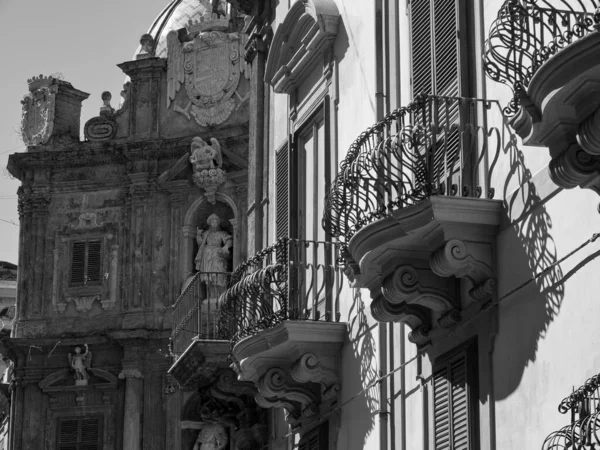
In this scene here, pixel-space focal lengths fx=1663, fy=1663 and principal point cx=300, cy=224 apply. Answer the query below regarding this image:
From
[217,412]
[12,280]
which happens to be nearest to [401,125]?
[217,412]

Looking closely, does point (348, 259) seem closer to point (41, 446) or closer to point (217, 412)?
point (217, 412)

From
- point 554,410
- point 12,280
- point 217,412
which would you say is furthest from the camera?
point 12,280

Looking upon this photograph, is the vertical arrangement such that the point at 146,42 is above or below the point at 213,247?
above

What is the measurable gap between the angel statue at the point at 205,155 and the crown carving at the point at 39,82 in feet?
13.9

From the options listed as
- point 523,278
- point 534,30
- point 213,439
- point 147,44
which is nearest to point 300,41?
point 523,278

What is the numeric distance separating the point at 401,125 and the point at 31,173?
2271 centimetres

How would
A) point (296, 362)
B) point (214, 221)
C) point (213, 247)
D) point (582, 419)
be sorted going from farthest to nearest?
point (214, 221) < point (213, 247) < point (296, 362) < point (582, 419)

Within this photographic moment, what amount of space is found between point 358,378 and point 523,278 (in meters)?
3.56

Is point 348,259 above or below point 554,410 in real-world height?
above

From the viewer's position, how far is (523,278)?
10.8 meters

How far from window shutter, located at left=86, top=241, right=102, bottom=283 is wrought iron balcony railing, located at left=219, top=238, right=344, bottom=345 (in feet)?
59.2

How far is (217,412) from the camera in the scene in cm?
1988

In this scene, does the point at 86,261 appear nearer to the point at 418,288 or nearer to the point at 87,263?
the point at 87,263

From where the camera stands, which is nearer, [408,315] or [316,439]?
[408,315]
